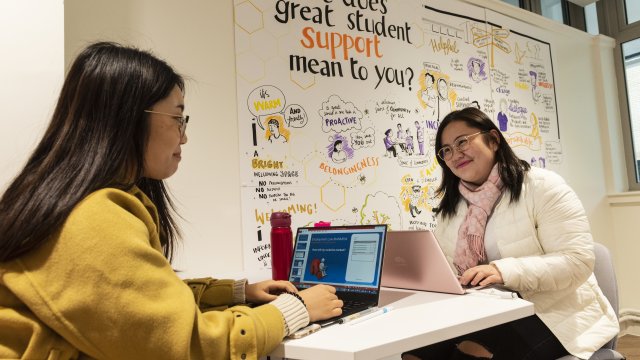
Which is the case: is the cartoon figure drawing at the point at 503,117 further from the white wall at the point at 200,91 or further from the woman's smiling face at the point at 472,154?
the white wall at the point at 200,91

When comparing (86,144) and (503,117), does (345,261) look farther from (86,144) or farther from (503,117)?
(503,117)

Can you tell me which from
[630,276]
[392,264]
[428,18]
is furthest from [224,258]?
[630,276]

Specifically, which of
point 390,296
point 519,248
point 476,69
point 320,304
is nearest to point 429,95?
point 476,69

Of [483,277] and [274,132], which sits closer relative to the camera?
[483,277]

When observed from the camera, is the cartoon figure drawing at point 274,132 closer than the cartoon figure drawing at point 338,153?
Yes

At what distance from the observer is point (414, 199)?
2.58 m

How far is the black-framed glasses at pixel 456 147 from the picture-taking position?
1.66m

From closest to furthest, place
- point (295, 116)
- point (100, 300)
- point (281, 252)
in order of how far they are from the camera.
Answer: point (100, 300)
point (281, 252)
point (295, 116)

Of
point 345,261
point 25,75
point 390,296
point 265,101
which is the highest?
point 265,101

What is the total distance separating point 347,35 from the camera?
237 cm

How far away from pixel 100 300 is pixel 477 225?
1.23 meters

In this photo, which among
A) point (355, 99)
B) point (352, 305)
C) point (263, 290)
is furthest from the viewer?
point (355, 99)

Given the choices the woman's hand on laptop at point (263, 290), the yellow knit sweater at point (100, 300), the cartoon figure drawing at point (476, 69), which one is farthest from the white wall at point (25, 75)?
the cartoon figure drawing at point (476, 69)

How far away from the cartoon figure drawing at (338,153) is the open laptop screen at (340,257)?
96 centimetres
